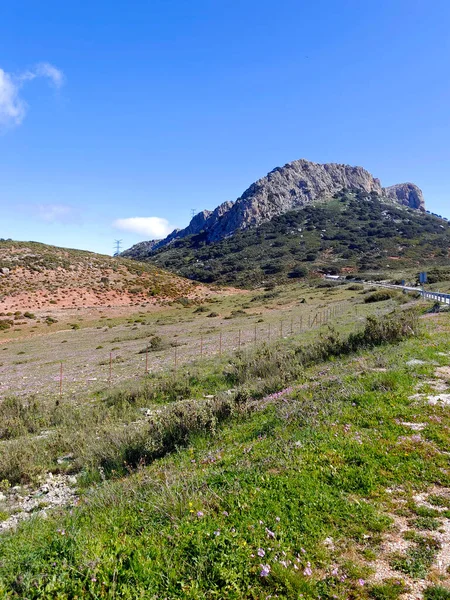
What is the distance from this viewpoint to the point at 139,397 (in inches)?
541

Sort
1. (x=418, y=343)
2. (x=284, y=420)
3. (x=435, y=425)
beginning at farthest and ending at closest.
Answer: (x=418, y=343)
(x=284, y=420)
(x=435, y=425)

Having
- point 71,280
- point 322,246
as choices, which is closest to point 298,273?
point 322,246

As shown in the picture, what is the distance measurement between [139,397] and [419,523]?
35.9 feet

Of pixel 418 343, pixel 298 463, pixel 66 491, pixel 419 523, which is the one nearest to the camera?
pixel 419 523

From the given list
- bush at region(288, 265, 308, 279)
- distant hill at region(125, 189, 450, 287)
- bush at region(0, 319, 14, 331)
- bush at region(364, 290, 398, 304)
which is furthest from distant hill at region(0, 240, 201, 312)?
bush at region(364, 290, 398, 304)

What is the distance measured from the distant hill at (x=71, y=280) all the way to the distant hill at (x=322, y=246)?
26.3 meters

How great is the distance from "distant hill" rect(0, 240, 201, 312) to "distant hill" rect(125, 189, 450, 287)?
86.4 feet

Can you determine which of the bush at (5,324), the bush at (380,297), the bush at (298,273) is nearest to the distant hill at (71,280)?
the bush at (5,324)

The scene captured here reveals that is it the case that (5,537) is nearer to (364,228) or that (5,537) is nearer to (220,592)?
(220,592)

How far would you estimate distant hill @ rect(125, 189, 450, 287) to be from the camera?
9894cm

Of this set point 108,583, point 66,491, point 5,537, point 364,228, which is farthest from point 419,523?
point 364,228

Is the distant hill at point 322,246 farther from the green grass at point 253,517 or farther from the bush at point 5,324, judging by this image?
the green grass at point 253,517

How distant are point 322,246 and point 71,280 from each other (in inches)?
3373

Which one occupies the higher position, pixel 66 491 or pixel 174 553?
pixel 174 553
